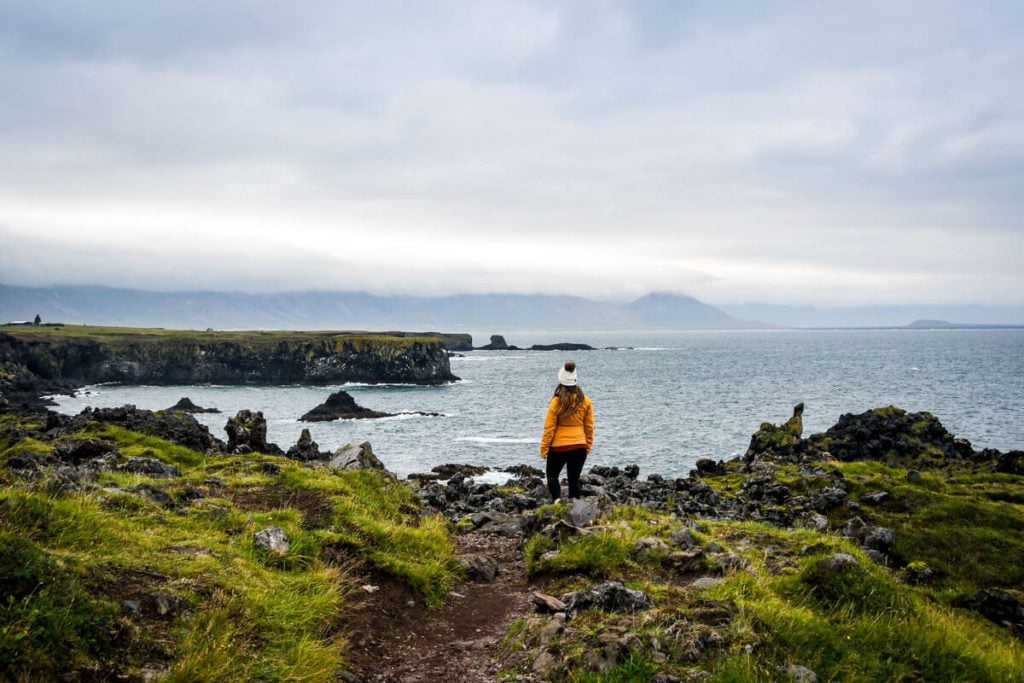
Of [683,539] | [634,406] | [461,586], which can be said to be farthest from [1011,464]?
[634,406]

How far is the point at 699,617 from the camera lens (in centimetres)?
828

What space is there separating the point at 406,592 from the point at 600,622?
400 cm

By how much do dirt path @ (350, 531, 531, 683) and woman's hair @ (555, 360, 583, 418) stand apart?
169 inches

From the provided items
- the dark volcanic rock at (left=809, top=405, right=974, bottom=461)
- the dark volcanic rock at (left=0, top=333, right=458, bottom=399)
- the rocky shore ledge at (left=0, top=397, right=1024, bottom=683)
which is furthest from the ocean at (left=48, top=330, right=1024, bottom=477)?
the rocky shore ledge at (left=0, top=397, right=1024, bottom=683)

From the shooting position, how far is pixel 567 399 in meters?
15.4

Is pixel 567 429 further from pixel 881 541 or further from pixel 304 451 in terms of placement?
pixel 304 451

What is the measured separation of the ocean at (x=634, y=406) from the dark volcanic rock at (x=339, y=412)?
2691mm

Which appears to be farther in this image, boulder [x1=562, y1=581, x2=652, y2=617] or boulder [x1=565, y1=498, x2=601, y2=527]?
boulder [x1=565, y1=498, x2=601, y2=527]

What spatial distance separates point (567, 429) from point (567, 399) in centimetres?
88

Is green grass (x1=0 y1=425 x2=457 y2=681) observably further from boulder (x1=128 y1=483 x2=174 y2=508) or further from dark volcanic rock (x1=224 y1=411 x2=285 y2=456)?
dark volcanic rock (x1=224 y1=411 x2=285 y2=456)

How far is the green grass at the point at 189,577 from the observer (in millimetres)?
6055

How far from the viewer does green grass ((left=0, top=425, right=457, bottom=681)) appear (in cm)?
605

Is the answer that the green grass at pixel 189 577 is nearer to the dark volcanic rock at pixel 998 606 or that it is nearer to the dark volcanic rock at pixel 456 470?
the dark volcanic rock at pixel 998 606

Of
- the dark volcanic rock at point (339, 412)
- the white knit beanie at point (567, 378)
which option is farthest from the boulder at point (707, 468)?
the dark volcanic rock at point (339, 412)
